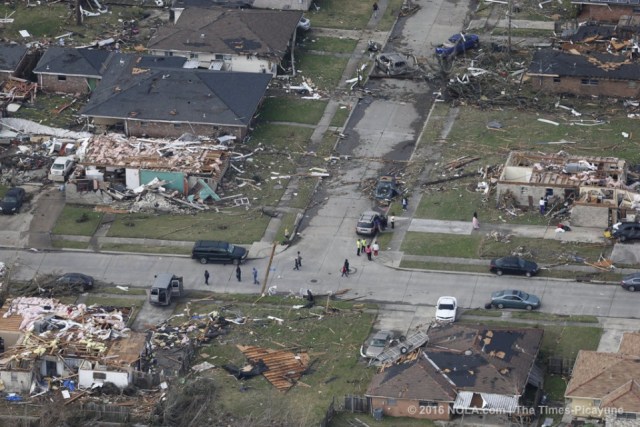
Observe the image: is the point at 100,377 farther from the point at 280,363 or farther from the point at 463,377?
the point at 463,377

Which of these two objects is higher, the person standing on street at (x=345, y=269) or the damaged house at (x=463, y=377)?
the damaged house at (x=463, y=377)

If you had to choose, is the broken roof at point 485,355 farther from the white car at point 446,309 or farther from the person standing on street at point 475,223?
the person standing on street at point 475,223

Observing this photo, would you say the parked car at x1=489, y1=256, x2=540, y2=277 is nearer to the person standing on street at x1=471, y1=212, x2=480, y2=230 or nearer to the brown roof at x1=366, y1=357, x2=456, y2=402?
the person standing on street at x1=471, y1=212, x2=480, y2=230

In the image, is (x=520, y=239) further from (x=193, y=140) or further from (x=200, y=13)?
(x=200, y=13)

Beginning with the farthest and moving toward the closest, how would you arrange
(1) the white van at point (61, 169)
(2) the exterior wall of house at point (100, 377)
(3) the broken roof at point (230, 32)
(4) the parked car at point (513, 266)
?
(3) the broken roof at point (230, 32) < (1) the white van at point (61, 169) < (4) the parked car at point (513, 266) < (2) the exterior wall of house at point (100, 377)

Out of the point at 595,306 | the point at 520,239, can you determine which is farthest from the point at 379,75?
the point at 595,306

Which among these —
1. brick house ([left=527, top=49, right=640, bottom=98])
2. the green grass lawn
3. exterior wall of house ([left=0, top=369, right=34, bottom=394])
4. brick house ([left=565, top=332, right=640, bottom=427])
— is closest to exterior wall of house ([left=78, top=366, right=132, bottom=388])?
exterior wall of house ([left=0, top=369, right=34, bottom=394])

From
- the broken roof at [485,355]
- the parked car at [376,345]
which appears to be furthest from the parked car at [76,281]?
the broken roof at [485,355]
